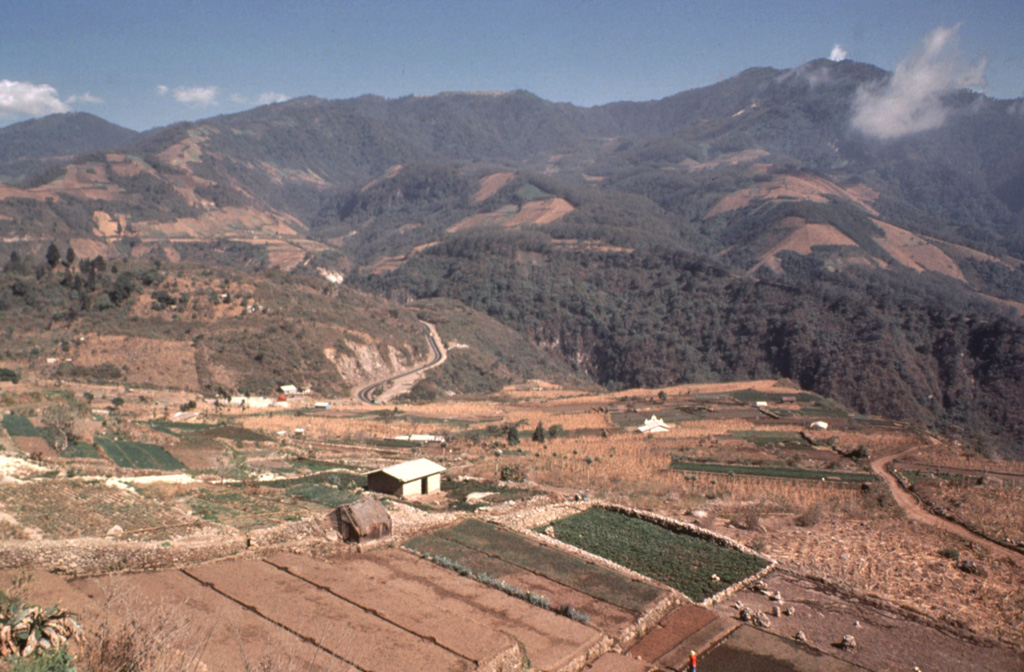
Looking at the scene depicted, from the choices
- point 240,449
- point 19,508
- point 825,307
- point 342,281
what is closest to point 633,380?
point 825,307

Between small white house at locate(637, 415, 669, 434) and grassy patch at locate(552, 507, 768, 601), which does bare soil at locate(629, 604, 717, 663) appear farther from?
small white house at locate(637, 415, 669, 434)

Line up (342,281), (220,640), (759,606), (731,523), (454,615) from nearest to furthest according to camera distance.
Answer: (220,640), (454,615), (759,606), (731,523), (342,281)

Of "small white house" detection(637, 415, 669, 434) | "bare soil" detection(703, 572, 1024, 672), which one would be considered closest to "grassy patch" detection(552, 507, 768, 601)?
"bare soil" detection(703, 572, 1024, 672)

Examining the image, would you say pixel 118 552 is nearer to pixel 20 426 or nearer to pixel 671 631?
pixel 671 631

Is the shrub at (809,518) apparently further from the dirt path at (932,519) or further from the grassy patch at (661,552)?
the grassy patch at (661,552)

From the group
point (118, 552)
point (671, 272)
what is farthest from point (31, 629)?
point (671, 272)

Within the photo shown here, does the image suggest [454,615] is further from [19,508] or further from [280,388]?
[280,388]
